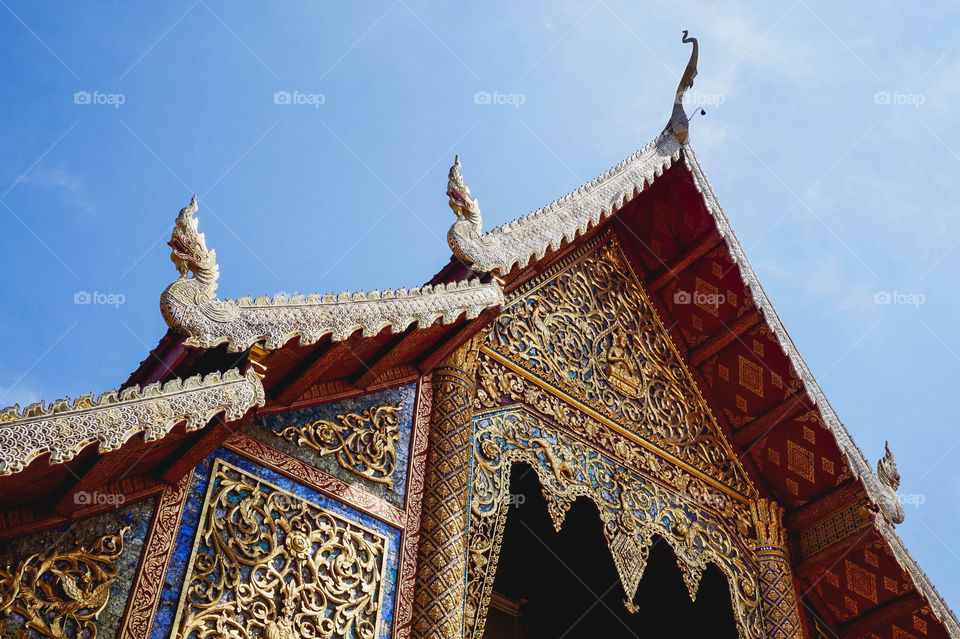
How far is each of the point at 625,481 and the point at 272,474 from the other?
2346 millimetres

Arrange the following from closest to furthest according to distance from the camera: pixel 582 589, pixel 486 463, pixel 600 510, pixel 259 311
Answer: pixel 259 311, pixel 486 463, pixel 600 510, pixel 582 589

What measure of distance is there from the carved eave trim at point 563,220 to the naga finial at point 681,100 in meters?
0.06

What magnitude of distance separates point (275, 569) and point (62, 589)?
84 centimetres

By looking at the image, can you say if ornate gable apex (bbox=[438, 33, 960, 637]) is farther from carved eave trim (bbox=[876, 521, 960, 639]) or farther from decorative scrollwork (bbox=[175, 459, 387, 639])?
decorative scrollwork (bbox=[175, 459, 387, 639])

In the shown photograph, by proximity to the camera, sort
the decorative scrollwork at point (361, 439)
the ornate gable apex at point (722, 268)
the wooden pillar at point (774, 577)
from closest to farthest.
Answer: the decorative scrollwork at point (361, 439), the ornate gable apex at point (722, 268), the wooden pillar at point (774, 577)

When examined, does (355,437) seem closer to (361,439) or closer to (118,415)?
(361,439)

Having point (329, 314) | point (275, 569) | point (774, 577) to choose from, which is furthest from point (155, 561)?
point (774, 577)

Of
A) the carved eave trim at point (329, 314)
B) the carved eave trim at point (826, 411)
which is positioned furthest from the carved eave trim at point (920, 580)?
the carved eave trim at point (329, 314)

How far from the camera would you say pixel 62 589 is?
3.54 metres

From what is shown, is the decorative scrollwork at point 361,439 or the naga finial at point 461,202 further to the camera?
the naga finial at point 461,202

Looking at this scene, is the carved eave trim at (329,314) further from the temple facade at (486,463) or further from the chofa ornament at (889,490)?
the chofa ornament at (889,490)

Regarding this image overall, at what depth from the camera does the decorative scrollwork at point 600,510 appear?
501 centimetres

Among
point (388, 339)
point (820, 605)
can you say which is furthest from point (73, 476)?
point (820, 605)

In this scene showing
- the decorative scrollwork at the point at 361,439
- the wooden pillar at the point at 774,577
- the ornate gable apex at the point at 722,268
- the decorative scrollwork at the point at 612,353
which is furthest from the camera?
the wooden pillar at the point at 774,577
